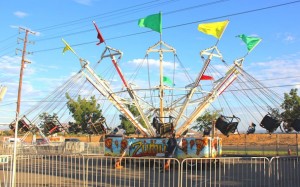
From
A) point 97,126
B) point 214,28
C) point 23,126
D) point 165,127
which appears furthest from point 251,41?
point 23,126

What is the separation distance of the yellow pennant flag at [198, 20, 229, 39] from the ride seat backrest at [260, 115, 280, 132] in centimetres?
566

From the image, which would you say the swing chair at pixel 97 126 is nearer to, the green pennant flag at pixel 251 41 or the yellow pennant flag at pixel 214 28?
the yellow pennant flag at pixel 214 28

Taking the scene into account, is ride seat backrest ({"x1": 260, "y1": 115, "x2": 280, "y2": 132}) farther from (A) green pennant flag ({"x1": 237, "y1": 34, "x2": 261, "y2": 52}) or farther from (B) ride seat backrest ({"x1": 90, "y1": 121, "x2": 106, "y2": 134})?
(B) ride seat backrest ({"x1": 90, "y1": 121, "x2": 106, "y2": 134})

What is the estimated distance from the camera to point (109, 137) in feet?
80.5

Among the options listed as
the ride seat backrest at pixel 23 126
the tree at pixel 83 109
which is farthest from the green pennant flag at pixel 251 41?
the tree at pixel 83 109

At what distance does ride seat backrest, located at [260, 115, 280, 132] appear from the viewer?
18703 mm

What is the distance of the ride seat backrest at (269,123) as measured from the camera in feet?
61.4

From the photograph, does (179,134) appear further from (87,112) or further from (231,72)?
(87,112)

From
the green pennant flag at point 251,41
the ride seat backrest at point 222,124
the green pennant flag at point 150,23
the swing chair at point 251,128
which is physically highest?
the green pennant flag at point 150,23

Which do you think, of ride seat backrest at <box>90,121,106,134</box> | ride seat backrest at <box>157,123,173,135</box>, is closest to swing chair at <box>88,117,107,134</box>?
Result: ride seat backrest at <box>90,121,106,134</box>

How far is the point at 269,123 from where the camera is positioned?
61.9ft

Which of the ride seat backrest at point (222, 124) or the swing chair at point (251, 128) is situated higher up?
the ride seat backrest at point (222, 124)

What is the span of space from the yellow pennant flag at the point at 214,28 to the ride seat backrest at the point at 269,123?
5.66m

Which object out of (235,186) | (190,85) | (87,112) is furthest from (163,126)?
(87,112)
